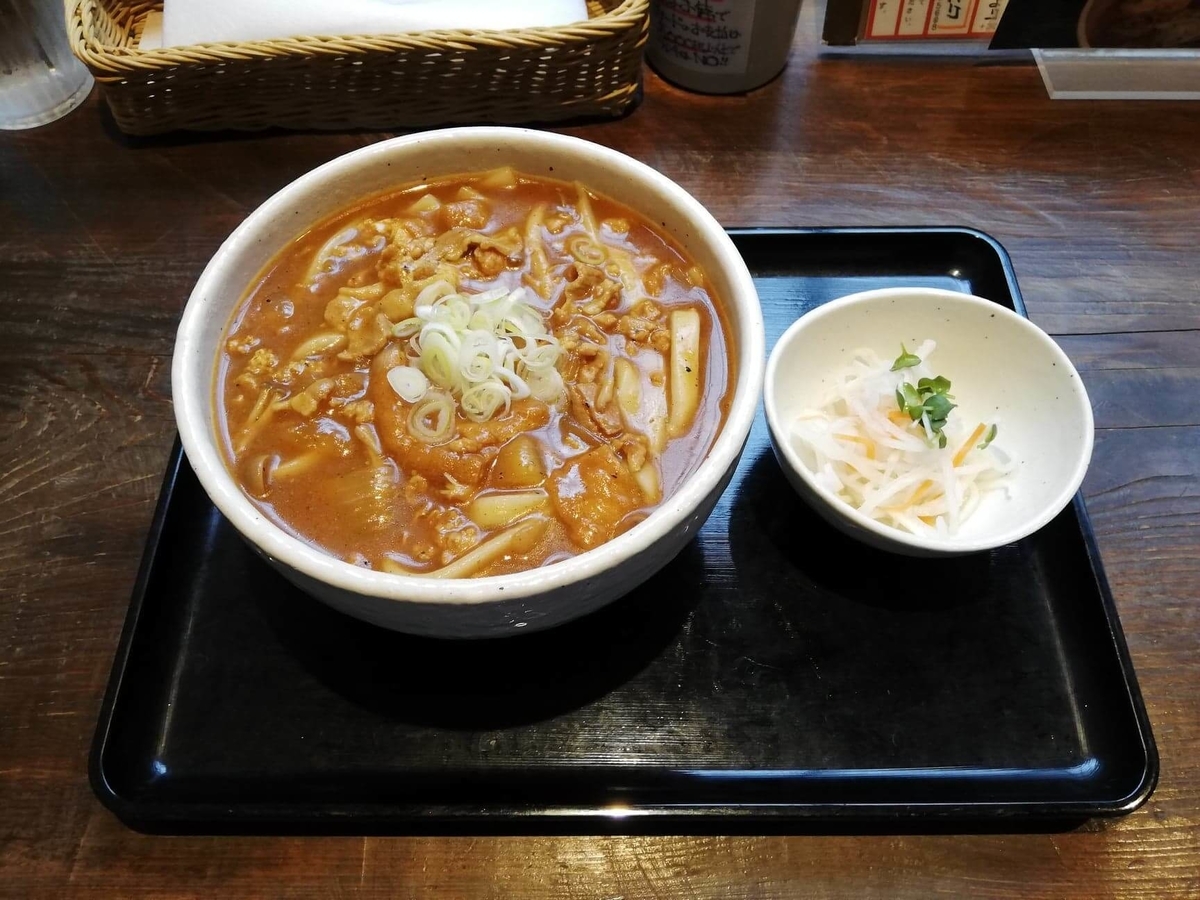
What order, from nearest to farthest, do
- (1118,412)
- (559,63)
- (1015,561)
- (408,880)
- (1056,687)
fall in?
(408,880), (1056,687), (1015,561), (1118,412), (559,63)

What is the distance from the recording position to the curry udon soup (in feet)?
→ 5.03

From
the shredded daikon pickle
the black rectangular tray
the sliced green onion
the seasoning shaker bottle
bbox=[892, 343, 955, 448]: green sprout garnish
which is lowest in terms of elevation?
the black rectangular tray

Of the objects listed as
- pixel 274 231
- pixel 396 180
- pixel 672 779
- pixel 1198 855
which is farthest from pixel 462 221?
pixel 1198 855

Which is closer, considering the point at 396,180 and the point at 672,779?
the point at 672,779

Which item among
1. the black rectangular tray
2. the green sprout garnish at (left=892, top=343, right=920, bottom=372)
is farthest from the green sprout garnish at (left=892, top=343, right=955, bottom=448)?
the black rectangular tray

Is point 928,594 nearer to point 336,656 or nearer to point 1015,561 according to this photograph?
point 1015,561

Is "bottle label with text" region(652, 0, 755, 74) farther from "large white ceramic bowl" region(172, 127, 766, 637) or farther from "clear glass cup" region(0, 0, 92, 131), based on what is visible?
"clear glass cup" region(0, 0, 92, 131)

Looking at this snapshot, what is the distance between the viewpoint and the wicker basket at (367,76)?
248 centimetres

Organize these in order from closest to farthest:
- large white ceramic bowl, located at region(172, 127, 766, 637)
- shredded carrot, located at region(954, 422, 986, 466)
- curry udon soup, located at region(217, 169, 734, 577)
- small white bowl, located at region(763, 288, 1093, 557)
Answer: large white ceramic bowl, located at region(172, 127, 766, 637) < curry udon soup, located at region(217, 169, 734, 577) < small white bowl, located at region(763, 288, 1093, 557) < shredded carrot, located at region(954, 422, 986, 466)

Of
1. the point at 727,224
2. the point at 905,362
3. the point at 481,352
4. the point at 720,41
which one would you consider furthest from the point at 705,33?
the point at 481,352

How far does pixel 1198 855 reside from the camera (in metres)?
1.59

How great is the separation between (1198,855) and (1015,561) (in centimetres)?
62

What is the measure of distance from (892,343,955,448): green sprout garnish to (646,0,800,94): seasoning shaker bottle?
4.48 ft

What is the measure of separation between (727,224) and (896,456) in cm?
99
